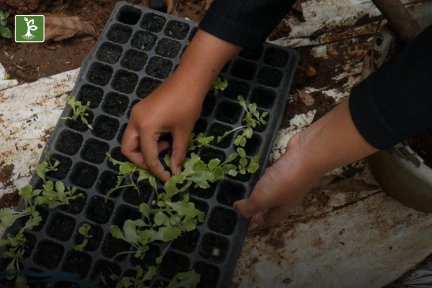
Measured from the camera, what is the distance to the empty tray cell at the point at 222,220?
1.13 metres

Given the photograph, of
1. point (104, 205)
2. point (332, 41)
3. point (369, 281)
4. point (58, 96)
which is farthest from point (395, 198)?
point (58, 96)

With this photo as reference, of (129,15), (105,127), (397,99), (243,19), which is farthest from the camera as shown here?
(129,15)

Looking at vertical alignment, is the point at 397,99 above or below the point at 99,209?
above

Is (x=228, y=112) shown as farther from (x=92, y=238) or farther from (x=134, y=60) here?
(x=92, y=238)

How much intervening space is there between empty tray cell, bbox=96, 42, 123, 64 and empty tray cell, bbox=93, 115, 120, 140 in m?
0.16

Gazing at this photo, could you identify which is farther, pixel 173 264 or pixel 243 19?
pixel 173 264

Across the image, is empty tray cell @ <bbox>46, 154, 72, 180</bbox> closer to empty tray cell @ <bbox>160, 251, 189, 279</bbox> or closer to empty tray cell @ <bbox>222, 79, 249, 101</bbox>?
empty tray cell @ <bbox>160, 251, 189, 279</bbox>

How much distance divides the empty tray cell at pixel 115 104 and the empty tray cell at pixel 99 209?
221 mm

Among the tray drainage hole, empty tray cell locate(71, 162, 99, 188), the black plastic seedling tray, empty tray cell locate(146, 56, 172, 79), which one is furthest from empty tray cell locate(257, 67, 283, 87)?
the tray drainage hole

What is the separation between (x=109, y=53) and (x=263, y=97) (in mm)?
424

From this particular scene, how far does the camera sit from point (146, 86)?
121cm

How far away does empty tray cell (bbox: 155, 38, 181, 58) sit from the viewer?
1237mm

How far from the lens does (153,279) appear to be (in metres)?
1.08

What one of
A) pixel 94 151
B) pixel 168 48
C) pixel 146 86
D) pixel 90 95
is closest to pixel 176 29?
pixel 168 48
